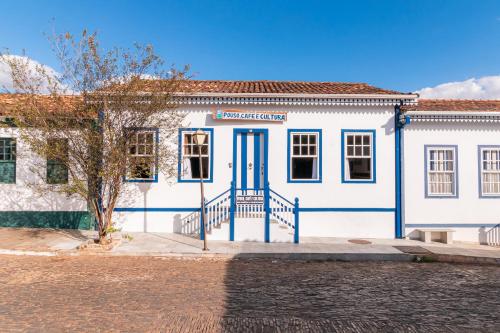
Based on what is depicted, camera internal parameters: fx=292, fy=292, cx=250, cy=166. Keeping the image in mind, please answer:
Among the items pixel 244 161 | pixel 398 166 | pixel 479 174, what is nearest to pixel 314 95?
pixel 244 161

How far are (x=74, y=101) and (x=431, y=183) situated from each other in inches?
441

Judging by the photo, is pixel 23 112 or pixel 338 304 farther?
pixel 23 112

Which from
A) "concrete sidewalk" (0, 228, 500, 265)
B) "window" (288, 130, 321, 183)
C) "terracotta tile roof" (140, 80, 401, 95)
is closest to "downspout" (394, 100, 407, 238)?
"concrete sidewalk" (0, 228, 500, 265)

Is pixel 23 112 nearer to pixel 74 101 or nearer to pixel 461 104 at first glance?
pixel 74 101

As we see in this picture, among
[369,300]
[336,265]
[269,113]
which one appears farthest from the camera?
[269,113]

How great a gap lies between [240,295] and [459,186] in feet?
29.1

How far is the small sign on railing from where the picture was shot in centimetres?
867

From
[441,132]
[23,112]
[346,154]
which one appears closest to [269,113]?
[346,154]

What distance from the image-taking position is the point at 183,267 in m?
6.55

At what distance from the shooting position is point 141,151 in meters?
8.54

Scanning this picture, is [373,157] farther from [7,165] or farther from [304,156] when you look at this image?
[7,165]

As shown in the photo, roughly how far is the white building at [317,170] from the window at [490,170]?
21 centimetres

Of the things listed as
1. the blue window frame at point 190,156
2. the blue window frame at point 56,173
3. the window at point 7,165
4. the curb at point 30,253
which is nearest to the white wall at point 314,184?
the blue window frame at point 190,156

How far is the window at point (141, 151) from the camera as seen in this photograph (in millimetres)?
7871
